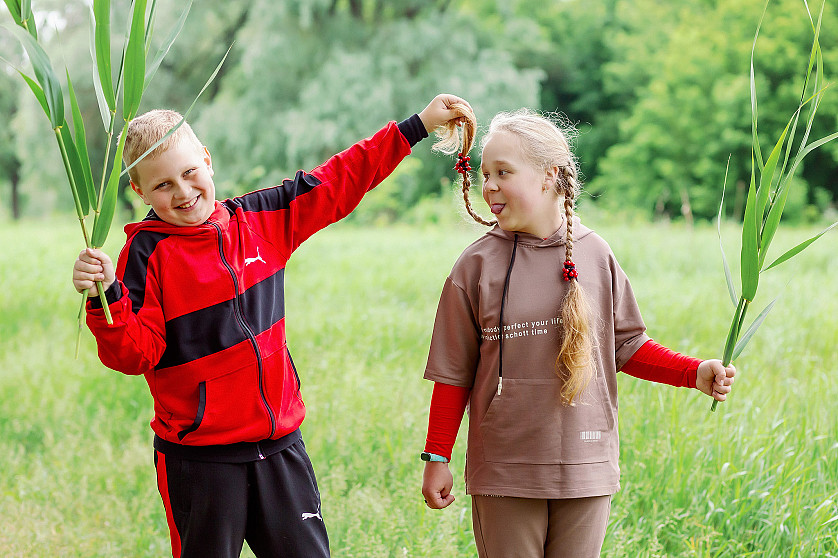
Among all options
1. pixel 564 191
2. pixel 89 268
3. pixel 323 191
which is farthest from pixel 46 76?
pixel 564 191

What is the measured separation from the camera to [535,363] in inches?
76.7

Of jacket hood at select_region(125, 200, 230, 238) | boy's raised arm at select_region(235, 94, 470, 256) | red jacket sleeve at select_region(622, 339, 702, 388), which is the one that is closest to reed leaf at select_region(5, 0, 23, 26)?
jacket hood at select_region(125, 200, 230, 238)

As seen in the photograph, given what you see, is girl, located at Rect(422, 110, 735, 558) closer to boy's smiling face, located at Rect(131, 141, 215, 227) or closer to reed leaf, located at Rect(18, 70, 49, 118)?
boy's smiling face, located at Rect(131, 141, 215, 227)

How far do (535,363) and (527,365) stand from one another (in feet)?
0.06

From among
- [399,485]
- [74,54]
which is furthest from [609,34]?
[399,485]

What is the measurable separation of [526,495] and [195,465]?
79 cm

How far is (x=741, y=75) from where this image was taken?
2141 centimetres

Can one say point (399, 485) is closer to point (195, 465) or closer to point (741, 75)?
point (195, 465)

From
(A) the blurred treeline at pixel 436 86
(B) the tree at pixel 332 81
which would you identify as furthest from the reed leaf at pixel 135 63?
(B) the tree at pixel 332 81

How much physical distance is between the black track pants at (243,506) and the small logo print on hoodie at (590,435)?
0.69 m

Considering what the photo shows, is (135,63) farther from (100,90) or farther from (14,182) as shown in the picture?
(14,182)

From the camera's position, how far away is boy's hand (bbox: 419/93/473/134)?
85.5 inches

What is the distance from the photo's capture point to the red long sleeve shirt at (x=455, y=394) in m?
2.01

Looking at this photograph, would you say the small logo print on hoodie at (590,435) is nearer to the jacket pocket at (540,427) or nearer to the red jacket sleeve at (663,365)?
the jacket pocket at (540,427)
